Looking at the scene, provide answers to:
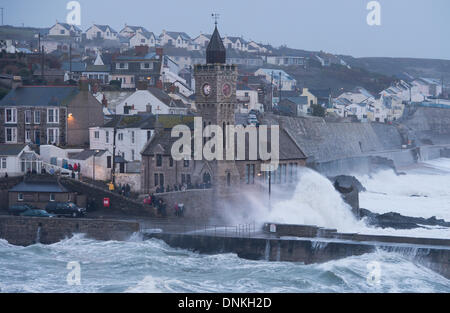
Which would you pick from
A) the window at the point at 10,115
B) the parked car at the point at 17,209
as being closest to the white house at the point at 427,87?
the window at the point at 10,115

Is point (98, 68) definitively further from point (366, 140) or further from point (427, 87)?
point (427, 87)

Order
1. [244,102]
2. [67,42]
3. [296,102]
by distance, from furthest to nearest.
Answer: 1. [67,42]
2. [296,102]
3. [244,102]

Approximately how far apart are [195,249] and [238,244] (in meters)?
2.21

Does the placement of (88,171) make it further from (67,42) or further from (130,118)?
(67,42)

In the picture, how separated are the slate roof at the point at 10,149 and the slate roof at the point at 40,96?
5636 mm

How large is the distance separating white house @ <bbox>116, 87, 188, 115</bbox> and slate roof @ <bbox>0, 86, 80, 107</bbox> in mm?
6190

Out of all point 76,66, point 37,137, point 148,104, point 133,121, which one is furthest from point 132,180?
point 76,66

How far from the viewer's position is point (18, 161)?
53.9 metres

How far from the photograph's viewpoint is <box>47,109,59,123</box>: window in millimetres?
60312

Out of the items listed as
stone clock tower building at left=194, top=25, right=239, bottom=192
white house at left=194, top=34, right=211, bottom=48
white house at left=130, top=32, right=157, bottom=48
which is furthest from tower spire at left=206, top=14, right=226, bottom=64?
white house at left=194, top=34, right=211, bottom=48

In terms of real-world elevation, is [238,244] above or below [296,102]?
below

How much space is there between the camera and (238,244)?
4325cm

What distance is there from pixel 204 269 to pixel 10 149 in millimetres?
18656
